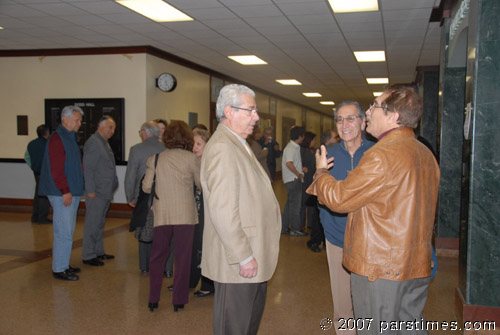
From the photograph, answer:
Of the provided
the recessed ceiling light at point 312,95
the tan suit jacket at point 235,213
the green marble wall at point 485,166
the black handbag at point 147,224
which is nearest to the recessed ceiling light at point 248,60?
the black handbag at point 147,224

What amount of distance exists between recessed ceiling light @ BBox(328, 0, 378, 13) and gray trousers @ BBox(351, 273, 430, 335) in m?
4.29

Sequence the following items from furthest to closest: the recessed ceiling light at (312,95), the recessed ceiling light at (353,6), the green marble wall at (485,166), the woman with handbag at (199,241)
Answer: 1. the recessed ceiling light at (312,95)
2. the recessed ceiling light at (353,6)
3. the woman with handbag at (199,241)
4. the green marble wall at (485,166)

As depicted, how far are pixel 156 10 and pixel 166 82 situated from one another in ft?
8.74

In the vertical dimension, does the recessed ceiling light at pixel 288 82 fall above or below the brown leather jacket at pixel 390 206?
above

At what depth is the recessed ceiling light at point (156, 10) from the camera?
18.5 ft

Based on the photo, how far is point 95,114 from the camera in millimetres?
8492

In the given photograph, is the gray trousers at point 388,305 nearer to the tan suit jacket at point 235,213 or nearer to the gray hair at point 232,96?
the tan suit jacket at point 235,213

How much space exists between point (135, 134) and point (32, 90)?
7.68 feet

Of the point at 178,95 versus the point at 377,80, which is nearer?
the point at 178,95

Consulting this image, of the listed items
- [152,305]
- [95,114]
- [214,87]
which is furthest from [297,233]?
[214,87]

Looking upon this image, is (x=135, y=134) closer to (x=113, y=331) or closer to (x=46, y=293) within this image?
(x=46, y=293)

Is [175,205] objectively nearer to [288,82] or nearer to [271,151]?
[271,151]

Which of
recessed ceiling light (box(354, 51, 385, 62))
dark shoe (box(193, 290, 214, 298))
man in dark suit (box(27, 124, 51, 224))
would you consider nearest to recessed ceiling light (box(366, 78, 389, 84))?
recessed ceiling light (box(354, 51, 385, 62))

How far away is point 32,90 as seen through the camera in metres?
8.82
